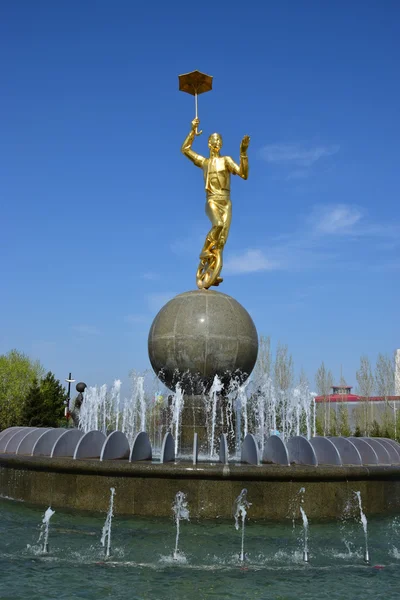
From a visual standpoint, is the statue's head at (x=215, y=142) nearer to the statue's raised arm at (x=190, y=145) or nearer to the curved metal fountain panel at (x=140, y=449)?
the statue's raised arm at (x=190, y=145)

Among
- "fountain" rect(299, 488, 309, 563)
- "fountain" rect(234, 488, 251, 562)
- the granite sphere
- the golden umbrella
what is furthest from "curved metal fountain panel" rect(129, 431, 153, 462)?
the golden umbrella

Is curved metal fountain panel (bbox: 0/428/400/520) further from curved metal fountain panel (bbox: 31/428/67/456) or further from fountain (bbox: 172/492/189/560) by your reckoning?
curved metal fountain panel (bbox: 31/428/67/456)

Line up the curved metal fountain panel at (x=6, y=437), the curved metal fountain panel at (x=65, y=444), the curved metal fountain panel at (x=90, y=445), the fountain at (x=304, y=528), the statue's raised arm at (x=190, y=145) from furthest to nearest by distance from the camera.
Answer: the statue's raised arm at (x=190, y=145)
the curved metal fountain panel at (x=6, y=437)
the curved metal fountain panel at (x=65, y=444)
the curved metal fountain panel at (x=90, y=445)
the fountain at (x=304, y=528)

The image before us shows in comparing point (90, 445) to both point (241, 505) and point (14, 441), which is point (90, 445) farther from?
point (241, 505)

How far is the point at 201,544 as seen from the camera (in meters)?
7.16

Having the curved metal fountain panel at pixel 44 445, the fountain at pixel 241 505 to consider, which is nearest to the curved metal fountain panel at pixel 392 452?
the fountain at pixel 241 505

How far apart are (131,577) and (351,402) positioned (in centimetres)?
5420

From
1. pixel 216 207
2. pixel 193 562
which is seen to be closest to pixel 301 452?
pixel 193 562

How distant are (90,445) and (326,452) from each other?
429 centimetres

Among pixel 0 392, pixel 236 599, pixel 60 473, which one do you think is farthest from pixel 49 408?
pixel 236 599

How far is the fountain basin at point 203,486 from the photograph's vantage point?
884cm

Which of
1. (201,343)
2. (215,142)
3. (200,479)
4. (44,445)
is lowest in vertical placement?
(200,479)

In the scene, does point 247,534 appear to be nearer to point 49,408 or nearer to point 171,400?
point 171,400

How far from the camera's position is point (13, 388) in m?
39.8
